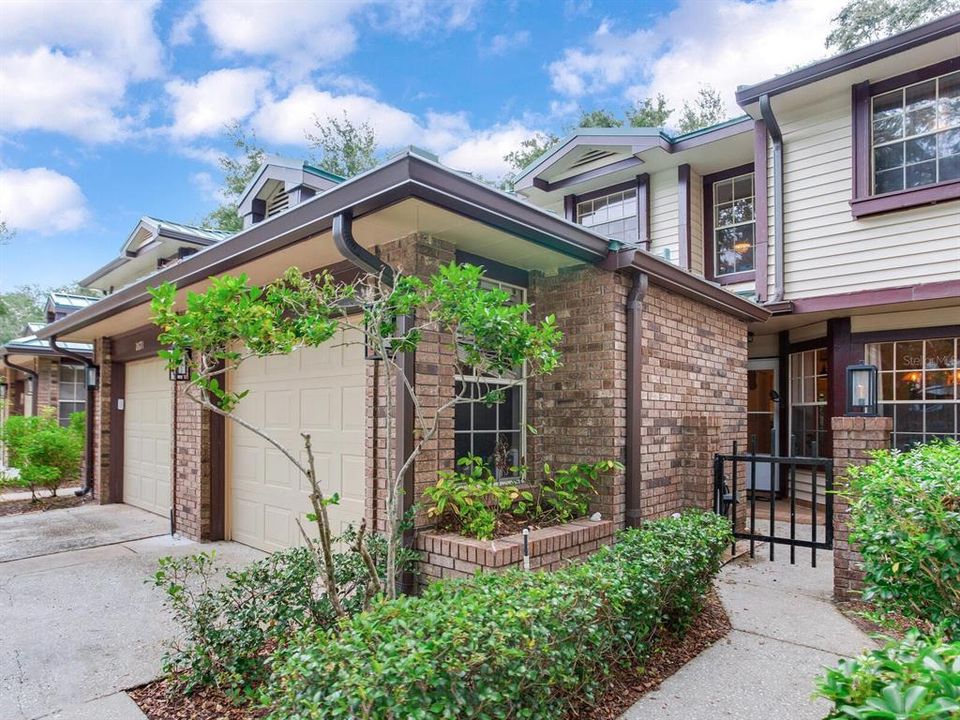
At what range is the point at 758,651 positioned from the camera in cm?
365

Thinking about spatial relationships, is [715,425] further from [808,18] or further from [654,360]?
[808,18]

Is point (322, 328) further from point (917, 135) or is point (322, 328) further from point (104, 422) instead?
point (104, 422)

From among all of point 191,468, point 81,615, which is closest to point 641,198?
point 191,468

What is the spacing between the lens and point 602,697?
9.91ft

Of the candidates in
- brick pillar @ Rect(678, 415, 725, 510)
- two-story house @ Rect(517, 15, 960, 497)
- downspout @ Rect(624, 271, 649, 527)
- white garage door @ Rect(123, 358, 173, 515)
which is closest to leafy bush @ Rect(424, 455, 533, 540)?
downspout @ Rect(624, 271, 649, 527)

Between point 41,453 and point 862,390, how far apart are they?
11.6 metres

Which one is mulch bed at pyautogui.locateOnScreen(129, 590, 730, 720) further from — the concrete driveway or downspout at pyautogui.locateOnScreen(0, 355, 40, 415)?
downspout at pyautogui.locateOnScreen(0, 355, 40, 415)

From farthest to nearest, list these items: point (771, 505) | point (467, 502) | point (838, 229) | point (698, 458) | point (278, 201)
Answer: point (278, 201) → point (838, 229) → point (698, 458) → point (771, 505) → point (467, 502)

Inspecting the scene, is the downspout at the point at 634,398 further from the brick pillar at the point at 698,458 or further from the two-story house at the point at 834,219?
the two-story house at the point at 834,219

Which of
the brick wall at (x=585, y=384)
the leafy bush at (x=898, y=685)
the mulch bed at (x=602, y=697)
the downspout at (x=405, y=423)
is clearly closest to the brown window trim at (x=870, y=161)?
the brick wall at (x=585, y=384)

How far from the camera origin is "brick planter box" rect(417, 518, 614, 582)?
3636mm

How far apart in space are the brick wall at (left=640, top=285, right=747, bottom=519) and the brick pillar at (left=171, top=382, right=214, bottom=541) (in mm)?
4810

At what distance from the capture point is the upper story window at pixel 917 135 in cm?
669

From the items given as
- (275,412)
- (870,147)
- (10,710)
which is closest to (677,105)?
(870,147)
